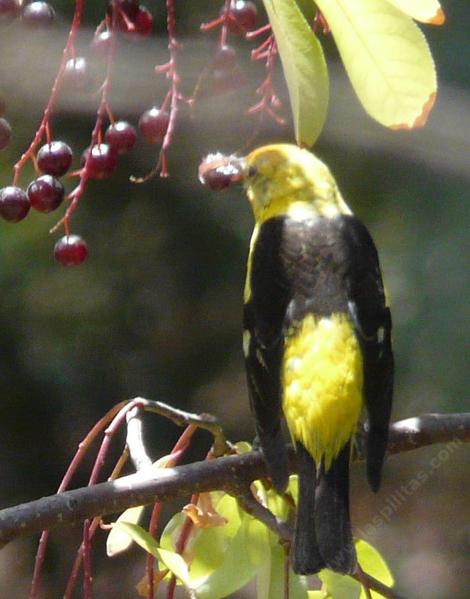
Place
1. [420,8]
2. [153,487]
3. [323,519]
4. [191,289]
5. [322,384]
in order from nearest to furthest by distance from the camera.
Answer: [420,8] → [153,487] → [323,519] → [322,384] → [191,289]

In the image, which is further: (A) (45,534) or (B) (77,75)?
(B) (77,75)

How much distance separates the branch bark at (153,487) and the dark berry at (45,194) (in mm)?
401

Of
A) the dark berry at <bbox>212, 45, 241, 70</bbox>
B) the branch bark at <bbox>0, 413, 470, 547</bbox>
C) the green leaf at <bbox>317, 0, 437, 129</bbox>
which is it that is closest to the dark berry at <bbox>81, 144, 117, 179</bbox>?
the dark berry at <bbox>212, 45, 241, 70</bbox>

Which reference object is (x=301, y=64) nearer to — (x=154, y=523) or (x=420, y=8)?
(x=420, y=8)

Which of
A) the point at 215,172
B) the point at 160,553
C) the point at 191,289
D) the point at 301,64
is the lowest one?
the point at 191,289

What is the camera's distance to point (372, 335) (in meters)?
1.83

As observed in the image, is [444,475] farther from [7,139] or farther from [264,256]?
[7,139]

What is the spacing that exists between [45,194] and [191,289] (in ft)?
6.66

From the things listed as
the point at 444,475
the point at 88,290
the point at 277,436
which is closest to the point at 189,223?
the point at 88,290

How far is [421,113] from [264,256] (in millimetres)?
862

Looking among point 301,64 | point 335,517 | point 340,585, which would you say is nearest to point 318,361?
point 335,517

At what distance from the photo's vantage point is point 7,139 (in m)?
1.55

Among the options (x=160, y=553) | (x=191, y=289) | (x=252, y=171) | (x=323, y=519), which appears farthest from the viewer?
(x=191, y=289)

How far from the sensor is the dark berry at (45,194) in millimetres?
1578
